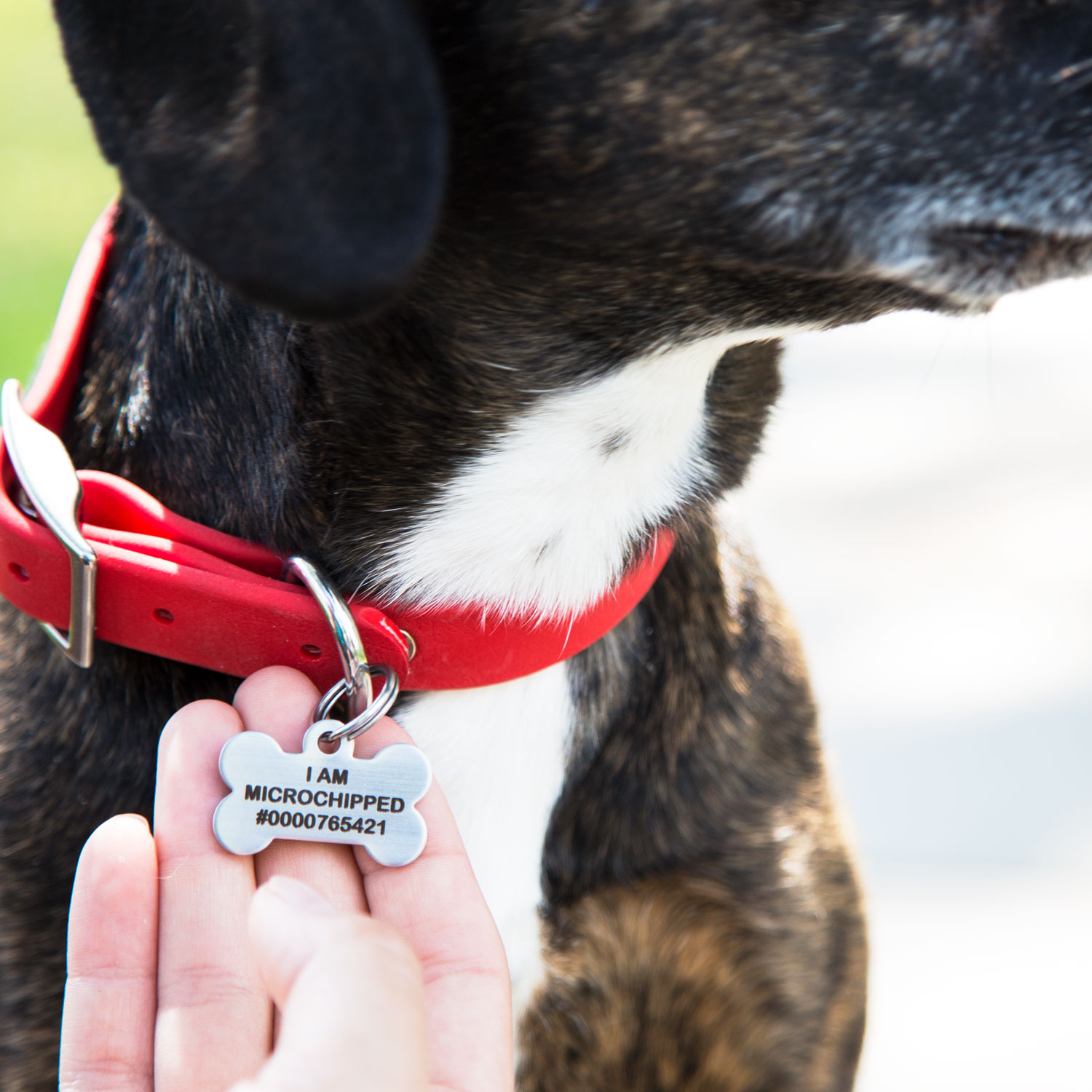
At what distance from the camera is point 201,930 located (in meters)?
1.31

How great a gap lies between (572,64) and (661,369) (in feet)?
1.17

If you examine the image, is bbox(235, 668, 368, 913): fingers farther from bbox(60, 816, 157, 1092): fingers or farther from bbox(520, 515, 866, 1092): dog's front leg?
bbox(520, 515, 866, 1092): dog's front leg

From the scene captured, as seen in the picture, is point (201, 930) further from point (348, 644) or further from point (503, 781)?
point (503, 781)

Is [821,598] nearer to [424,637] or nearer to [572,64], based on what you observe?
[424,637]

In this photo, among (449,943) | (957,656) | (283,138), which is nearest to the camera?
(283,138)

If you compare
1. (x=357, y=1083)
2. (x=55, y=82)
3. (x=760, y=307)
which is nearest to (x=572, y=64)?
(x=760, y=307)

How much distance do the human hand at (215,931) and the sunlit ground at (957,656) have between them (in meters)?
0.77

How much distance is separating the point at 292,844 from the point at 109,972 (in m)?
0.20

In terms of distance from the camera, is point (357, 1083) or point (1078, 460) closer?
point (357, 1083)

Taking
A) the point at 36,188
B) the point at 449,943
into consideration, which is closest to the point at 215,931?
the point at 449,943

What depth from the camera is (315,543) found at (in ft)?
5.04

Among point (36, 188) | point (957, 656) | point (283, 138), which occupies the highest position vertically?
point (36, 188)

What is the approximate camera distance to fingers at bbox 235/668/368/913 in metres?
1.39

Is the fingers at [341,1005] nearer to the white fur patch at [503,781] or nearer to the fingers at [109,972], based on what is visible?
the fingers at [109,972]
